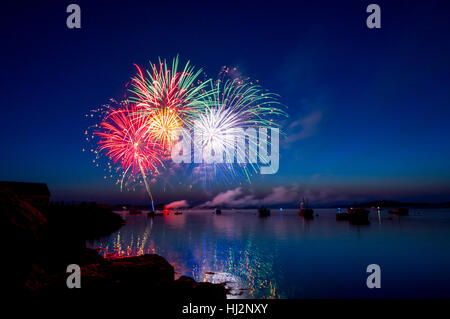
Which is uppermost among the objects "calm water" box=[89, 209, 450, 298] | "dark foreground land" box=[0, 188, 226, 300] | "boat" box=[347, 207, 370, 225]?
"dark foreground land" box=[0, 188, 226, 300]

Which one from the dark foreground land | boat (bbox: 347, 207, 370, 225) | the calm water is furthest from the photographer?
boat (bbox: 347, 207, 370, 225)

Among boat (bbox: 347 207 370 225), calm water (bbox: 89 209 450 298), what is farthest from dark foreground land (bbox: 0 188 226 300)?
boat (bbox: 347 207 370 225)

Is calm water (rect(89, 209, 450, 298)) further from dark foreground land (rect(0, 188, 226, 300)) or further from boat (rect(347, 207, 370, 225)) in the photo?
boat (rect(347, 207, 370, 225))

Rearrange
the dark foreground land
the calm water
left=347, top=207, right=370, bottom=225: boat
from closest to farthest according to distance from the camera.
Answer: the dark foreground land < the calm water < left=347, top=207, right=370, bottom=225: boat

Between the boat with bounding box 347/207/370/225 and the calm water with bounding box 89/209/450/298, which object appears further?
the boat with bounding box 347/207/370/225

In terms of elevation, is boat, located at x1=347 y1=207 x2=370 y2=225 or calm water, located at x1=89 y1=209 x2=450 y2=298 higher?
Answer: calm water, located at x1=89 y1=209 x2=450 y2=298
